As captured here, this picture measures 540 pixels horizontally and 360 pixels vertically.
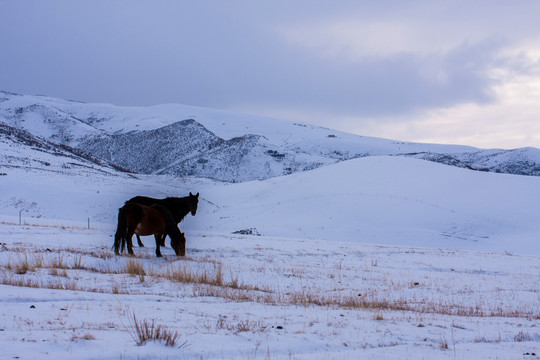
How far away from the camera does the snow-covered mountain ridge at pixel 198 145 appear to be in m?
95.2

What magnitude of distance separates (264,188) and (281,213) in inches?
410

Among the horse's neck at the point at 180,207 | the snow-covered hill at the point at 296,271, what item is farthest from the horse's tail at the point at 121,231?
the horse's neck at the point at 180,207

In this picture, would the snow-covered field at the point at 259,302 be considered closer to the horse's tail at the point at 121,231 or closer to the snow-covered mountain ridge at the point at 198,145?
the horse's tail at the point at 121,231

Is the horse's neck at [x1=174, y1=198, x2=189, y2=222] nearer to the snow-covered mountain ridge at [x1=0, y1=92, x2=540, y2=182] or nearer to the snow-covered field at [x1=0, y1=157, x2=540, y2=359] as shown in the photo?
the snow-covered field at [x1=0, y1=157, x2=540, y2=359]

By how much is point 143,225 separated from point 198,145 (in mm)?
102674

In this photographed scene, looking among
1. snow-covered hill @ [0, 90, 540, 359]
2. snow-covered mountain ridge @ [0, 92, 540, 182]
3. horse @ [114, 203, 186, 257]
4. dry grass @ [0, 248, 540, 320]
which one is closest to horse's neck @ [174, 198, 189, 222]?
snow-covered hill @ [0, 90, 540, 359]

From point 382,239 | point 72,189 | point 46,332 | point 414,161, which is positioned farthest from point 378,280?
point 414,161

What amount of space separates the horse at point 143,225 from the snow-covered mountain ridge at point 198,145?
2449 inches

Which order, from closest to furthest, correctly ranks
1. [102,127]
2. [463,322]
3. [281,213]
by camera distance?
[463,322] < [281,213] < [102,127]

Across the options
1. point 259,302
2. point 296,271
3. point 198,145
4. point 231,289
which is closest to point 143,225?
point 296,271

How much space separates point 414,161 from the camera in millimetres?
50812

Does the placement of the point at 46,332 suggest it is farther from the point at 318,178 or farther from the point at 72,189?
the point at 318,178

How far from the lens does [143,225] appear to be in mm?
12914

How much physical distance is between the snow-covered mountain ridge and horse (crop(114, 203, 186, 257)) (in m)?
62.2
